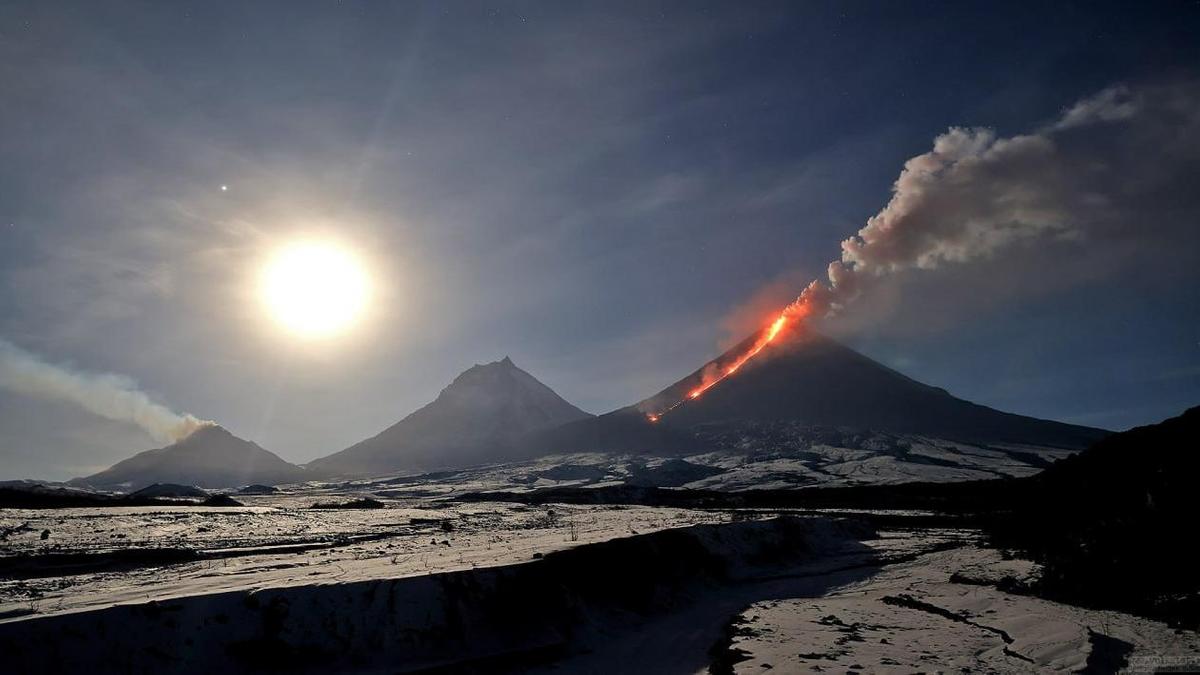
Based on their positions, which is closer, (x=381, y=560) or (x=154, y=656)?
(x=154, y=656)

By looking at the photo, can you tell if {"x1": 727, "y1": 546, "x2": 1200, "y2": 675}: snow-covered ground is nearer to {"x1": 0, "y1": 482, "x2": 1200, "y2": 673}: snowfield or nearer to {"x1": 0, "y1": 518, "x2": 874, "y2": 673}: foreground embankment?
{"x1": 0, "y1": 482, "x2": 1200, "y2": 673}: snowfield

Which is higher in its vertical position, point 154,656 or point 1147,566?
point 154,656

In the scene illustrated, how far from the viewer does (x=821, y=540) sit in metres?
28.2

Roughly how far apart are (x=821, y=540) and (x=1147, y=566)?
1505cm

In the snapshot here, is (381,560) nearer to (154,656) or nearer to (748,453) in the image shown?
(154,656)

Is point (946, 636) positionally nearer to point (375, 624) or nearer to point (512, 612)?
point (512, 612)

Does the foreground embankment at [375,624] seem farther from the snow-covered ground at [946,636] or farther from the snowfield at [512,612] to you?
the snow-covered ground at [946,636]

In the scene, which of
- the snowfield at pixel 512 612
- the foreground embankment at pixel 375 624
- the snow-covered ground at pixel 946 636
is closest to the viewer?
the foreground embankment at pixel 375 624

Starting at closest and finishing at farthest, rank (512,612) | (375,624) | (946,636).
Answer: (375,624), (946,636), (512,612)

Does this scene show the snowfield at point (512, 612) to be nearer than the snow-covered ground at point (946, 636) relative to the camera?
Yes

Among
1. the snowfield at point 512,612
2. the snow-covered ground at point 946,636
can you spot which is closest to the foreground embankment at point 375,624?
the snowfield at point 512,612

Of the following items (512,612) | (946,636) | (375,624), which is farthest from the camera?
(512,612)

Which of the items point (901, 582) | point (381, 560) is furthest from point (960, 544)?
point (381, 560)

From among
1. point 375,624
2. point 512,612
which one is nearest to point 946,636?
point 512,612
